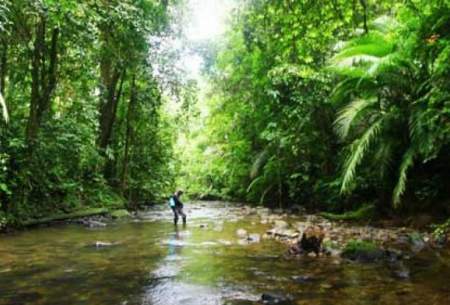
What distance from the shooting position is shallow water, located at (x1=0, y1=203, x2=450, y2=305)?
17.3ft

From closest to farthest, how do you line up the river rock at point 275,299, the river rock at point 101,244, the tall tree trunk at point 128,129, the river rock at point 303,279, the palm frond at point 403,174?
the river rock at point 275,299 < the river rock at point 303,279 < the river rock at point 101,244 < the palm frond at point 403,174 < the tall tree trunk at point 128,129

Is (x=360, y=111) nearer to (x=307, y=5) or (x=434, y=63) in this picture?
(x=434, y=63)

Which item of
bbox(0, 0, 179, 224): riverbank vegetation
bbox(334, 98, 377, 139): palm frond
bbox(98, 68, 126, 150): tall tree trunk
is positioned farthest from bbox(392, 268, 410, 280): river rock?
bbox(98, 68, 126, 150): tall tree trunk

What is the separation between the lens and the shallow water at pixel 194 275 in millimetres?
5281

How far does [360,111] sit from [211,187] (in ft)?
68.3

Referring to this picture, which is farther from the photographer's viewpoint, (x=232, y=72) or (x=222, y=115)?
(x=222, y=115)

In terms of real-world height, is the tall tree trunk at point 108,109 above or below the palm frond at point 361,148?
above

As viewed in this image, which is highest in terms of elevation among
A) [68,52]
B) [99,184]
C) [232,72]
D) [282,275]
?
[232,72]

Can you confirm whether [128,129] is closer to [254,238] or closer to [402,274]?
[254,238]

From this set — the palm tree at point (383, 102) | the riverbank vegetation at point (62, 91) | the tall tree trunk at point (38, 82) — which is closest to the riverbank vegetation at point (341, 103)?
the palm tree at point (383, 102)

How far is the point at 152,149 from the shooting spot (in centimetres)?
2275

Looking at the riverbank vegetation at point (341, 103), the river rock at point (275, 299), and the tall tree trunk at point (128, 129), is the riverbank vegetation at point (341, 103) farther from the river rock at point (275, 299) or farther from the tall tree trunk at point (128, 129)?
the tall tree trunk at point (128, 129)

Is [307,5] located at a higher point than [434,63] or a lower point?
lower

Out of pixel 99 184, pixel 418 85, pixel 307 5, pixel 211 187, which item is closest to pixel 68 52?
pixel 99 184
